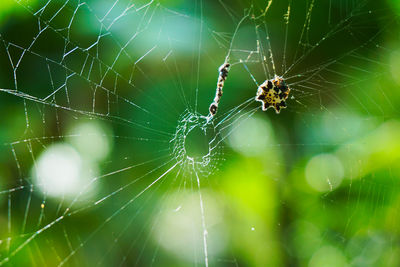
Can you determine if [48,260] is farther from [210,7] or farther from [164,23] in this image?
[210,7]

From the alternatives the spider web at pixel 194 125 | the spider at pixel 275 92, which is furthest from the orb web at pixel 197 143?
the spider at pixel 275 92

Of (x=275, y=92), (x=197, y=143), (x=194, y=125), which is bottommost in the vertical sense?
(x=197, y=143)

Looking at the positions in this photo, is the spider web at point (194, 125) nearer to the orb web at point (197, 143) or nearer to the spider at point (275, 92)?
the orb web at point (197, 143)

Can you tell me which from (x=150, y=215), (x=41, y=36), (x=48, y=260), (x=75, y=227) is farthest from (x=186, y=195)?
(x=41, y=36)

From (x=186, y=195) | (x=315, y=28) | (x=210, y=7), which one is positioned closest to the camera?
(x=315, y=28)

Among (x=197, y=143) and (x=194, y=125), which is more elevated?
(x=194, y=125)

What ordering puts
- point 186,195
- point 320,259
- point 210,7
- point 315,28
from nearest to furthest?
point 315,28 → point 210,7 → point 320,259 → point 186,195

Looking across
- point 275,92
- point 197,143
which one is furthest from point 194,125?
point 275,92

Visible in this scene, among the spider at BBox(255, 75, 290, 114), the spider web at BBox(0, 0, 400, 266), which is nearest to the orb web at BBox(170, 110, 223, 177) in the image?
the spider web at BBox(0, 0, 400, 266)

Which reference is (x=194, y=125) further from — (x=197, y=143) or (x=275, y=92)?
(x=275, y=92)
